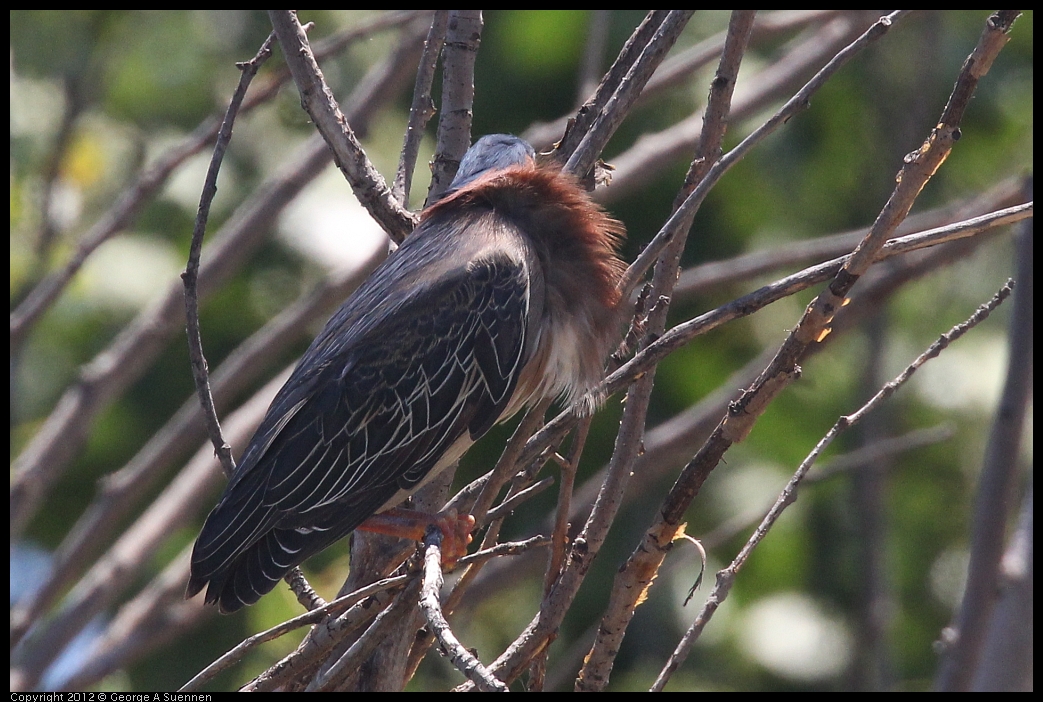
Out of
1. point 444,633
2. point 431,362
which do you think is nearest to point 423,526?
point 431,362

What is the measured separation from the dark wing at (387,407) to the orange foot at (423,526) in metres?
0.07

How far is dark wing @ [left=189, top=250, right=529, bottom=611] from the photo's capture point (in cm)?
413

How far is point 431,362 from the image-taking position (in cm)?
425

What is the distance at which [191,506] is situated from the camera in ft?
19.9

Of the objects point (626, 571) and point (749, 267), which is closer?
point (626, 571)

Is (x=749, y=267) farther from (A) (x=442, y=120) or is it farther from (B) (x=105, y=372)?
(B) (x=105, y=372)

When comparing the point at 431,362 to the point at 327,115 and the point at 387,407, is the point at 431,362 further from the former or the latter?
the point at 327,115

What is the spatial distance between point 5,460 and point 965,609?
4.28 m

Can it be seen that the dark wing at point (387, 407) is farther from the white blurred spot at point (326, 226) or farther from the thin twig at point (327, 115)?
the white blurred spot at point (326, 226)

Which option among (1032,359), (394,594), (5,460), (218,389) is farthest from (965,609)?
(5,460)

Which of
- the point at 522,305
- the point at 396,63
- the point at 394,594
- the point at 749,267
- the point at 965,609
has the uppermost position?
the point at 396,63

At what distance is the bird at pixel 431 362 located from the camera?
4121mm

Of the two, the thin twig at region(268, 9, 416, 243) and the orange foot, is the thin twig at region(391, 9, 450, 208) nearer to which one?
the thin twig at region(268, 9, 416, 243)

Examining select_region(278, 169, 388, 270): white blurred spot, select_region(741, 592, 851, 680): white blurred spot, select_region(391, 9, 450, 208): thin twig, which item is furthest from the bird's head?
select_region(741, 592, 851, 680): white blurred spot
